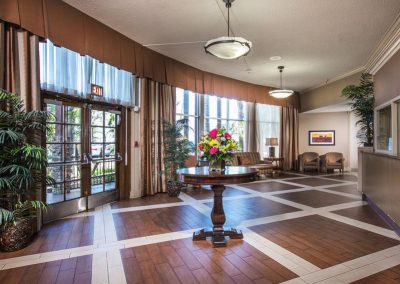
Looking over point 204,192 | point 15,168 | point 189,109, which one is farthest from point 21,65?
point 189,109

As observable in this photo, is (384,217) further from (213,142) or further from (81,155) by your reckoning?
(81,155)

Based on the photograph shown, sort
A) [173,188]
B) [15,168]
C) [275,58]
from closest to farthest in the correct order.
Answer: [15,168] < [173,188] < [275,58]

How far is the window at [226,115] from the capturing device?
8.04m

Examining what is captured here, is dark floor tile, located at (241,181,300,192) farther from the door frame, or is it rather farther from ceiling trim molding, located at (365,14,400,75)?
the door frame

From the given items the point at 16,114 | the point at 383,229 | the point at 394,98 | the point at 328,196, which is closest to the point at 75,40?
the point at 16,114

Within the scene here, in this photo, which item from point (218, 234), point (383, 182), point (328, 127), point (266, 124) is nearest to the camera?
point (218, 234)

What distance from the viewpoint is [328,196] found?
5.61m

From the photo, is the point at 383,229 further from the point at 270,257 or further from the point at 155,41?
the point at 155,41

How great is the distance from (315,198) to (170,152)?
10.7 feet

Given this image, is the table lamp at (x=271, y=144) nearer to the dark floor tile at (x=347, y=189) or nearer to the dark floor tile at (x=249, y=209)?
the dark floor tile at (x=347, y=189)

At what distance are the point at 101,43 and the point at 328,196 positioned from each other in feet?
17.9

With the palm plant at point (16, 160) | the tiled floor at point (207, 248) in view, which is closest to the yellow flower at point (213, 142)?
the tiled floor at point (207, 248)

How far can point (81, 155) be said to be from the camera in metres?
4.48

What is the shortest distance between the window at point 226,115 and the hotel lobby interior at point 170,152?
2.07ft
